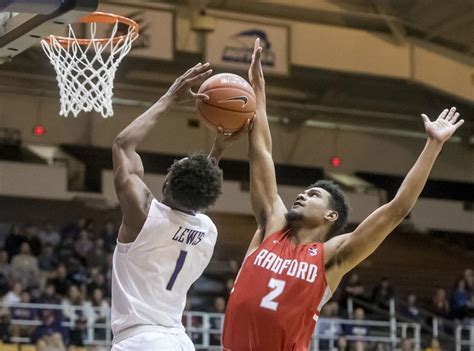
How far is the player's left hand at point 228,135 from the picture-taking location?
547cm

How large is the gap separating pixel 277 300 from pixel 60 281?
10336mm

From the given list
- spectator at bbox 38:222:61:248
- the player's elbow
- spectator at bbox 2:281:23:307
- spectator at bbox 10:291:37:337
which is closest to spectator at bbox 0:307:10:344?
spectator at bbox 10:291:37:337

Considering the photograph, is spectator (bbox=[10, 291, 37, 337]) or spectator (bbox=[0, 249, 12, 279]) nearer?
spectator (bbox=[10, 291, 37, 337])

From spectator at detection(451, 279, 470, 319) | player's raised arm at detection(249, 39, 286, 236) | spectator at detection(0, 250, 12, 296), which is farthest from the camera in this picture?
spectator at detection(451, 279, 470, 319)

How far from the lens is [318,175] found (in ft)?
71.2

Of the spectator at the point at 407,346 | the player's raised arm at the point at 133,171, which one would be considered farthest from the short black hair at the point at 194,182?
the spectator at the point at 407,346

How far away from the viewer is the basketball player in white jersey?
187 inches

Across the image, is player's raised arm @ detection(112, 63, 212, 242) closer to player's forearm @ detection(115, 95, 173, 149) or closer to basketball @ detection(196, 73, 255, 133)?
player's forearm @ detection(115, 95, 173, 149)

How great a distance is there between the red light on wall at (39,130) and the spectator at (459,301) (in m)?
8.06

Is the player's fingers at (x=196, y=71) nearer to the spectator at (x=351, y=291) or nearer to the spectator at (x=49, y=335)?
the spectator at (x=49, y=335)

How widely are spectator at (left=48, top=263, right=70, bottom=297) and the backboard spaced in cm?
921

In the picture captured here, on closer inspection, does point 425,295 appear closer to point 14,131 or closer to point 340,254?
point 14,131

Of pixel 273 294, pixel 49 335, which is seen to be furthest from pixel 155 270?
pixel 49 335

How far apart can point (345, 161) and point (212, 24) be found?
21.4 feet
